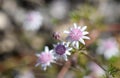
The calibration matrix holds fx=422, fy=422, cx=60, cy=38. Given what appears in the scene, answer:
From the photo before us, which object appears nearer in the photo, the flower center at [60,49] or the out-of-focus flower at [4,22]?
the flower center at [60,49]

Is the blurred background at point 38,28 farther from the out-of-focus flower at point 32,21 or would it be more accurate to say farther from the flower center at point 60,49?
the flower center at point 60,49

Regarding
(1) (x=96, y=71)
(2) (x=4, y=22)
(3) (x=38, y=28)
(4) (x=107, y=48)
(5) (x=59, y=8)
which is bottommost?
(1) (x=96, y=71)

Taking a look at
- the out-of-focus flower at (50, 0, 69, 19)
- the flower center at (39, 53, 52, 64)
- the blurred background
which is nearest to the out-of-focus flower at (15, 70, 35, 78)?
the blurred background

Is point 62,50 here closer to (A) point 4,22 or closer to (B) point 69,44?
(B) point 69,44

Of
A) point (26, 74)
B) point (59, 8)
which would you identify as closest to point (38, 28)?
point (59, 8)

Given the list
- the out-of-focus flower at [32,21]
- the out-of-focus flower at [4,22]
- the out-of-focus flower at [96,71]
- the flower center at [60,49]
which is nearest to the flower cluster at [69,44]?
the flower center at [60,49]

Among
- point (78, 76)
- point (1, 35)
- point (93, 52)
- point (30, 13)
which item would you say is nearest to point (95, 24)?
point (93, 52)
